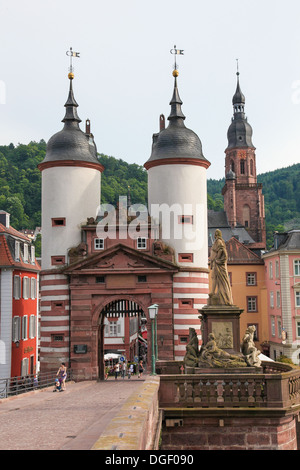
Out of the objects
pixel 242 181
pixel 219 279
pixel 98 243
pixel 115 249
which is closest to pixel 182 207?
pixel 115 249

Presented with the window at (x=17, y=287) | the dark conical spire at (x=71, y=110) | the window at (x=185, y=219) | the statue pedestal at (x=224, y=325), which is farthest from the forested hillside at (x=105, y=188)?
the statue pedestal at (x=224, y=325)

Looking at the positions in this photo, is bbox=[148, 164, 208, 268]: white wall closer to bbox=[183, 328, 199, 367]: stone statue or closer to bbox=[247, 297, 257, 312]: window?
bbox=[183, 328, 199, 367]: stone statue

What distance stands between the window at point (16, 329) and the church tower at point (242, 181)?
6787cm

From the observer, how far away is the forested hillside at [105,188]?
4508 inches

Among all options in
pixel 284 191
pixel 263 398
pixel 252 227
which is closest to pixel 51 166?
pixel 263 398

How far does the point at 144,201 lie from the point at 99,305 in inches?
2567

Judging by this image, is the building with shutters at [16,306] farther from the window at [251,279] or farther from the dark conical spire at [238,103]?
the dark conical spire at [238,103]

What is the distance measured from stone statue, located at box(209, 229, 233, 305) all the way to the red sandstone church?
16.2 metres

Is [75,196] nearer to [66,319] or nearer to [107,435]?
[66,319]

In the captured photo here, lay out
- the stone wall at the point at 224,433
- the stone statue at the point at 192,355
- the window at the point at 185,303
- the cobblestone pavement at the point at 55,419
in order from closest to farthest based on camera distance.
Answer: the cobblestone pavement at the point at 55,419
the stone wall at the point at 224,433
the stone statue at the point at 192,355
the window at the point at 185,303

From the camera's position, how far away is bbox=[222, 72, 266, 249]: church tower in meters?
109

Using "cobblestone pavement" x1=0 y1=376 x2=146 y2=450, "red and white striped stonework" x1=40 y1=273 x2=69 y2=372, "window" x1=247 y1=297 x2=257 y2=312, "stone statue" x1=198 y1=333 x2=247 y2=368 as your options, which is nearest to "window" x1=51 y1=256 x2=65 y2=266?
"red and white striped stonework" x1=40 y1=273 x2=69 y2=372

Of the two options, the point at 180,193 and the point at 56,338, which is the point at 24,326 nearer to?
the point at 56,338
